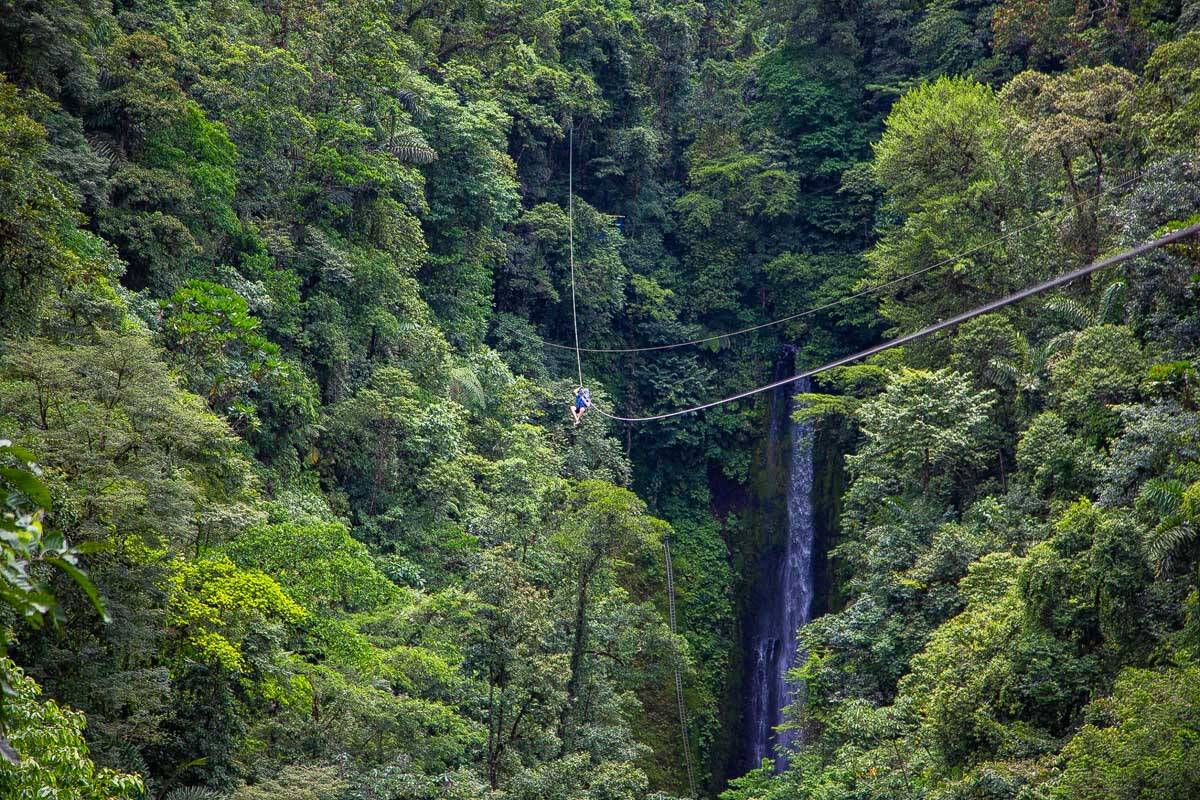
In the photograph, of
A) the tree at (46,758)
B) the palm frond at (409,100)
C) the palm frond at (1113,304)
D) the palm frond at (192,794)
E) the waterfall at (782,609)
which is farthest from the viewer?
the waterfall at (782,609)

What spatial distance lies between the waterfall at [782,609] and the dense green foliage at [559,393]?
27.0 inches

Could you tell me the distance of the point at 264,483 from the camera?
56.1 ft

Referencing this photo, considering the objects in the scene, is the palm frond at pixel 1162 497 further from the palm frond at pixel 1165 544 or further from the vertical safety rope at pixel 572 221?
the vertical safety rope at pixel 572 221

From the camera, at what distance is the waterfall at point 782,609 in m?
26.1

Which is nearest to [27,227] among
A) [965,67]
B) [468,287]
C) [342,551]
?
[342,551]

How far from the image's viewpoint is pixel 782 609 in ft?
89.7

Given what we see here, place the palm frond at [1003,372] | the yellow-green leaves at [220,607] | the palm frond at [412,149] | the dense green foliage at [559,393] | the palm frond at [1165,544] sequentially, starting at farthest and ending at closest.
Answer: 1. the palm frond at [412,149]
2. the palm frond at [1003,372]
3. the palm frond at [1165,544]
4. the dense green foliage at [559,393]
5. the yellow-green leaves at [220,607]

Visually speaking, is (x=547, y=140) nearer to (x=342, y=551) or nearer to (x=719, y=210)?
(x=719, y=210)

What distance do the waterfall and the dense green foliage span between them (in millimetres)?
686

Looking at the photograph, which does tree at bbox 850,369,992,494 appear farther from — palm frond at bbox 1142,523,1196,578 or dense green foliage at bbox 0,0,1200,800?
palm frond at bbox 1142,523,1196,578

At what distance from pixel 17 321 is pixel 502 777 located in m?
8.53

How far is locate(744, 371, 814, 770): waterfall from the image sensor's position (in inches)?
1027

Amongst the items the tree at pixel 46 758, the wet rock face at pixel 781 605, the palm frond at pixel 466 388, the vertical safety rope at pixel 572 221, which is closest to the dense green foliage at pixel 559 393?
the tree at pixel 46 758

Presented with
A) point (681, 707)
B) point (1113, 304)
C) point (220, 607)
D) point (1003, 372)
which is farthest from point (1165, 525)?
point (681, 707)
